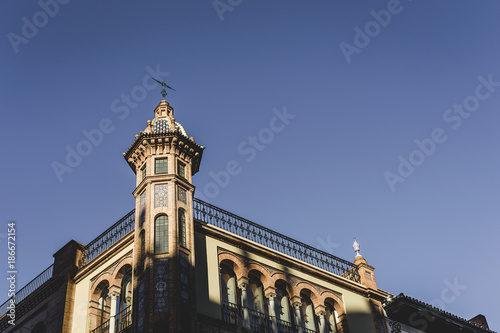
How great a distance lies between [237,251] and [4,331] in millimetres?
10105

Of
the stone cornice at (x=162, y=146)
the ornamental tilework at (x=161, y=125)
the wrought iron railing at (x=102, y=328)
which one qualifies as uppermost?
the ornamental tilework at (x=161, y=125)

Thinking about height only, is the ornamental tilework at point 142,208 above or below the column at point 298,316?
above

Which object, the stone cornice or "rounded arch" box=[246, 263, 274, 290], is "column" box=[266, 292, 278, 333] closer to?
"rounded arch" box=[246, 263, 274, 290]

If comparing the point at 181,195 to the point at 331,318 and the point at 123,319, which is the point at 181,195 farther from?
the point at 331,318

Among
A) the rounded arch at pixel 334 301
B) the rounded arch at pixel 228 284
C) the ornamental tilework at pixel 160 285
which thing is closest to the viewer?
the ornamental tilework at pixel 160 285

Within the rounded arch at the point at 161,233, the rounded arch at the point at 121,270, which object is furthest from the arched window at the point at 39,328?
the rounded arch at the point at 161,233

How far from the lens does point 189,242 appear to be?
19.7m

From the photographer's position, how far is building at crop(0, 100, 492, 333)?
18688mm

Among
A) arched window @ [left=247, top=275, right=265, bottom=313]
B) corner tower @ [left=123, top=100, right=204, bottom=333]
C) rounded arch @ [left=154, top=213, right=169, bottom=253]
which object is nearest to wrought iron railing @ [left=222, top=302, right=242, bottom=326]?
arched window @ [left=247, top=275, right=265, bottom=313]

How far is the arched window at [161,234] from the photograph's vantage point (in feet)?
62.8

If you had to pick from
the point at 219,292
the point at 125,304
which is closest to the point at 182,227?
the point at 219,292

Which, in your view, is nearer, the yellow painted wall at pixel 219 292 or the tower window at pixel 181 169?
the yellow painted wall at pixel 219 292

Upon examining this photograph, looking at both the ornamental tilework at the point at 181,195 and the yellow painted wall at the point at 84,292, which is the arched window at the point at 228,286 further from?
the yellow painted wall at the point at 84,292

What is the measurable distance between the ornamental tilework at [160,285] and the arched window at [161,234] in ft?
1.41
